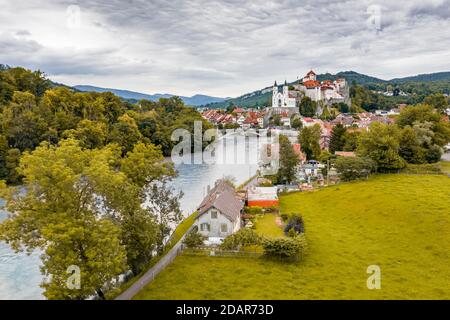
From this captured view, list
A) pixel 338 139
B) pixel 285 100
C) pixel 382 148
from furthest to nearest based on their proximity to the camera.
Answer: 1. pixel 285 100
2. pixel 338 139
3. pixel 382 148

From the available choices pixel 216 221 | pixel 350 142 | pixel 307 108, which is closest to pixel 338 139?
pixel 350 142

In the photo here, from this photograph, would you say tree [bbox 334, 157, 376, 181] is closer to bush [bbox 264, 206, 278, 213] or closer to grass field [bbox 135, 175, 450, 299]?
grass field [bbox 135, 175, 450, 299]

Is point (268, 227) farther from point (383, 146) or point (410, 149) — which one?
point (410, 149)

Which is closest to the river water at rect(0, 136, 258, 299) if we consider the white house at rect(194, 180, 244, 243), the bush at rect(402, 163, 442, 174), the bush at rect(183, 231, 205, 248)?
the white house at rect(194, 180, 244, 243)

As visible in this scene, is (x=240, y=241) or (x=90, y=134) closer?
(x=240, y=241)

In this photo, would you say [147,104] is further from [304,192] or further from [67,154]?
[67,154]

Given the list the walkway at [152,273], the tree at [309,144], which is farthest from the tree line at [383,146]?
the walkway at [152,273]

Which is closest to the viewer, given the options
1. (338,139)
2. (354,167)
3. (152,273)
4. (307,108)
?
(152,273)

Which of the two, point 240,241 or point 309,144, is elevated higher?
point 309,144
